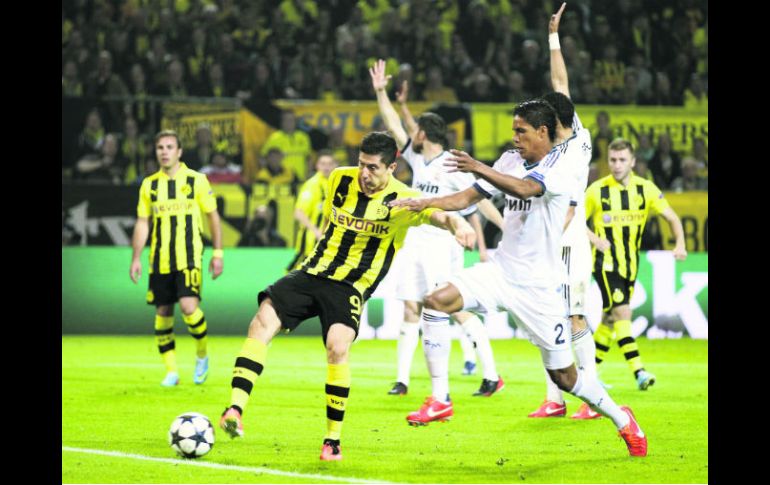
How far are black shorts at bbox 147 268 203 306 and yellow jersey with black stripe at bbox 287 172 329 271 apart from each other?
277cm

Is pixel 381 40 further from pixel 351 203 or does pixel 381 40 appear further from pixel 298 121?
pixel 351 203

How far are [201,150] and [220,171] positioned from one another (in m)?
0.40

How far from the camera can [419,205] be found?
664 cm

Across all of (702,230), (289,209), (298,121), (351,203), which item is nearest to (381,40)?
(298,121)

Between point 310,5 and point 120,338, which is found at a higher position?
point 310,5

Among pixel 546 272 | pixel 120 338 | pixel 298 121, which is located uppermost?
pixel 298 121

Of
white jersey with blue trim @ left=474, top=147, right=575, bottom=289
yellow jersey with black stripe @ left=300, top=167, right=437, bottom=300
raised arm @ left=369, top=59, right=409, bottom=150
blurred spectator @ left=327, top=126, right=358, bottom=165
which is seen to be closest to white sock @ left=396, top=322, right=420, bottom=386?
raised arm @ left=369, top=59, right=409, bottom=150

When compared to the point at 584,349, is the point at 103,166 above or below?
above

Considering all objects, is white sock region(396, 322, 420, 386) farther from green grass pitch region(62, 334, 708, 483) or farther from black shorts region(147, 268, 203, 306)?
black shorts region(147, 268, 203, 306)

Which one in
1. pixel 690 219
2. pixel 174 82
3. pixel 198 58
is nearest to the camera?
pixel 690 219

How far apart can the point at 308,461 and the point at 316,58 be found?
41.6ft

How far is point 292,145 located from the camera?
16.5m

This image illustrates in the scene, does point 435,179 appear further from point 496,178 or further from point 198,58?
point 198,58

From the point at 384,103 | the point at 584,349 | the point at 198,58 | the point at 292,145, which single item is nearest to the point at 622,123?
the point at 292,145
